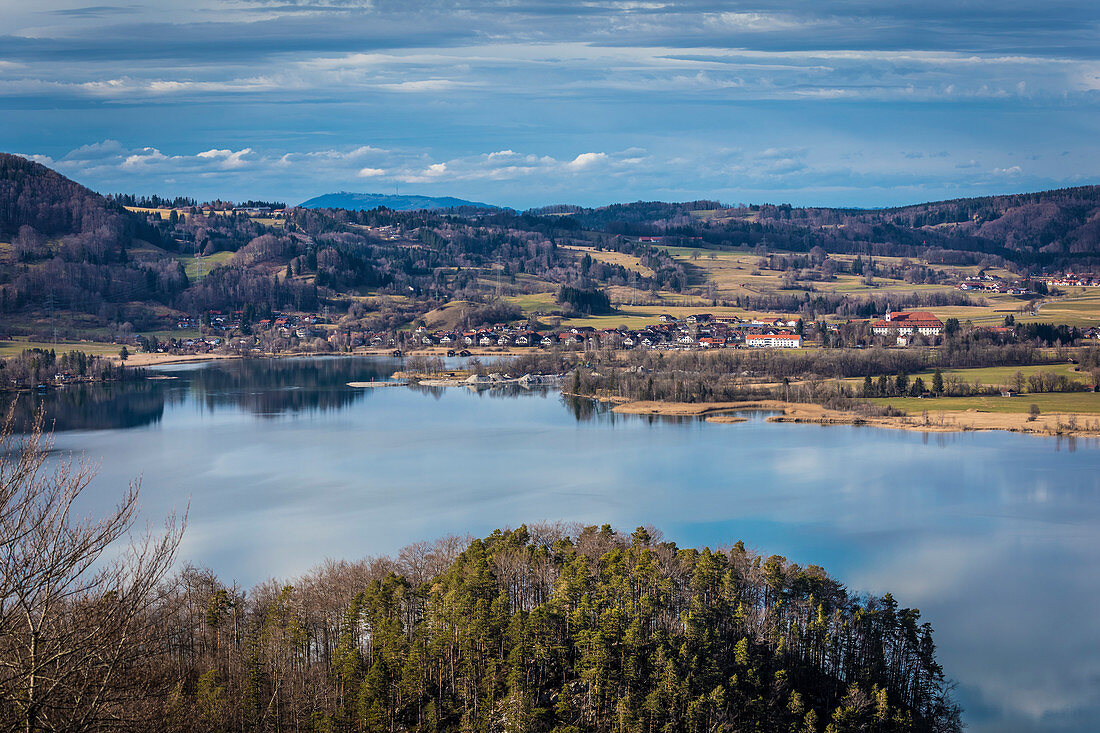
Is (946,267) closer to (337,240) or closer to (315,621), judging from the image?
(337,240)

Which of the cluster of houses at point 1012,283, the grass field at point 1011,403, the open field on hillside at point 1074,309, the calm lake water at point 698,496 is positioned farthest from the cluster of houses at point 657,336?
the cluster of houses at point 1012,283

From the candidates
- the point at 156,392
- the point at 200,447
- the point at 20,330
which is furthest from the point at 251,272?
the point at 200,447

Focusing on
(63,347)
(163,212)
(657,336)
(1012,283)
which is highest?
(163,212)

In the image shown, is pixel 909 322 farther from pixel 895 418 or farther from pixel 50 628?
pixel 50 628

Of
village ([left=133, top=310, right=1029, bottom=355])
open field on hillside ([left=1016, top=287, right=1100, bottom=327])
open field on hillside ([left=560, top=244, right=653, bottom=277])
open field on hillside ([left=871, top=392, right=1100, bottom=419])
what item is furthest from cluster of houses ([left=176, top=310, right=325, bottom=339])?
open field on hillside ([left=1016, top=287, right=1100, bottom=327])

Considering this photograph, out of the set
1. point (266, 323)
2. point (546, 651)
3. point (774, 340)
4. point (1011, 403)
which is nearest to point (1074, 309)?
point (774, 340)

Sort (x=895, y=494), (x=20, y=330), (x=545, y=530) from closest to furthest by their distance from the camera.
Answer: (x=545, y=530) < (x=895, y=494) < (x=20, y=330)

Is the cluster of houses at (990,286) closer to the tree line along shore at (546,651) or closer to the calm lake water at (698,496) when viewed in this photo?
the calm lake water at (698,496)
